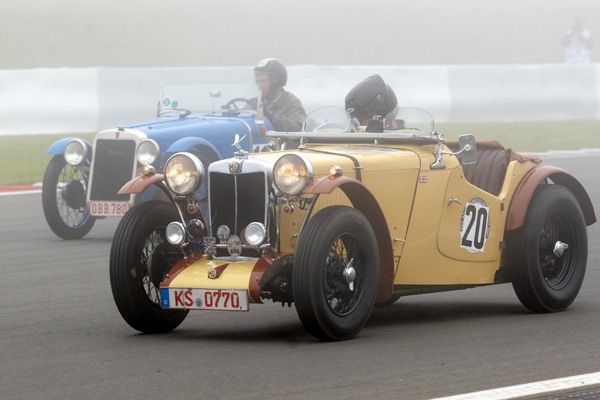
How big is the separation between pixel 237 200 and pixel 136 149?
19.0 feet

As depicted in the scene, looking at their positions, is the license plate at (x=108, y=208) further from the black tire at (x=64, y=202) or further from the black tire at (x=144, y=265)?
the black tire at (x=144, y=265)

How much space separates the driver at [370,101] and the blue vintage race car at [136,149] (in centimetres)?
416

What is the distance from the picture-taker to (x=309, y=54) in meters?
45.9

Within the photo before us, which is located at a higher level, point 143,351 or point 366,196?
point 366,196

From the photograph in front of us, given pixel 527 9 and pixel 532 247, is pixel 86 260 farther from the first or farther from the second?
pixel 527 9

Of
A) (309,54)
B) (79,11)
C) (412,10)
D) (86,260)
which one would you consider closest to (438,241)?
(86,260)

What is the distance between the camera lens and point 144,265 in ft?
24.3

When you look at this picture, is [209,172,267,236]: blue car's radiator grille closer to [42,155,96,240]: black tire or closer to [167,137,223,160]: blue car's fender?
[167,137,223,160]: blue car's fender

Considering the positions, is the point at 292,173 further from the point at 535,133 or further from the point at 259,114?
the point at 535,133

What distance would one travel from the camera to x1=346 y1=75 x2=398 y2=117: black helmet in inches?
335

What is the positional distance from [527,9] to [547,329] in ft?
179

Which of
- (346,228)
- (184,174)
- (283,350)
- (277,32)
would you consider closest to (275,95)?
(184,174)

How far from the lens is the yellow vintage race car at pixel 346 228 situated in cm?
696

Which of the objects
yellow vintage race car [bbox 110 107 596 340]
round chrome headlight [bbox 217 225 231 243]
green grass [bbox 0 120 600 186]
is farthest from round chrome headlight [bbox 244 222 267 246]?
green grass [bbox 0 120 600 186]
